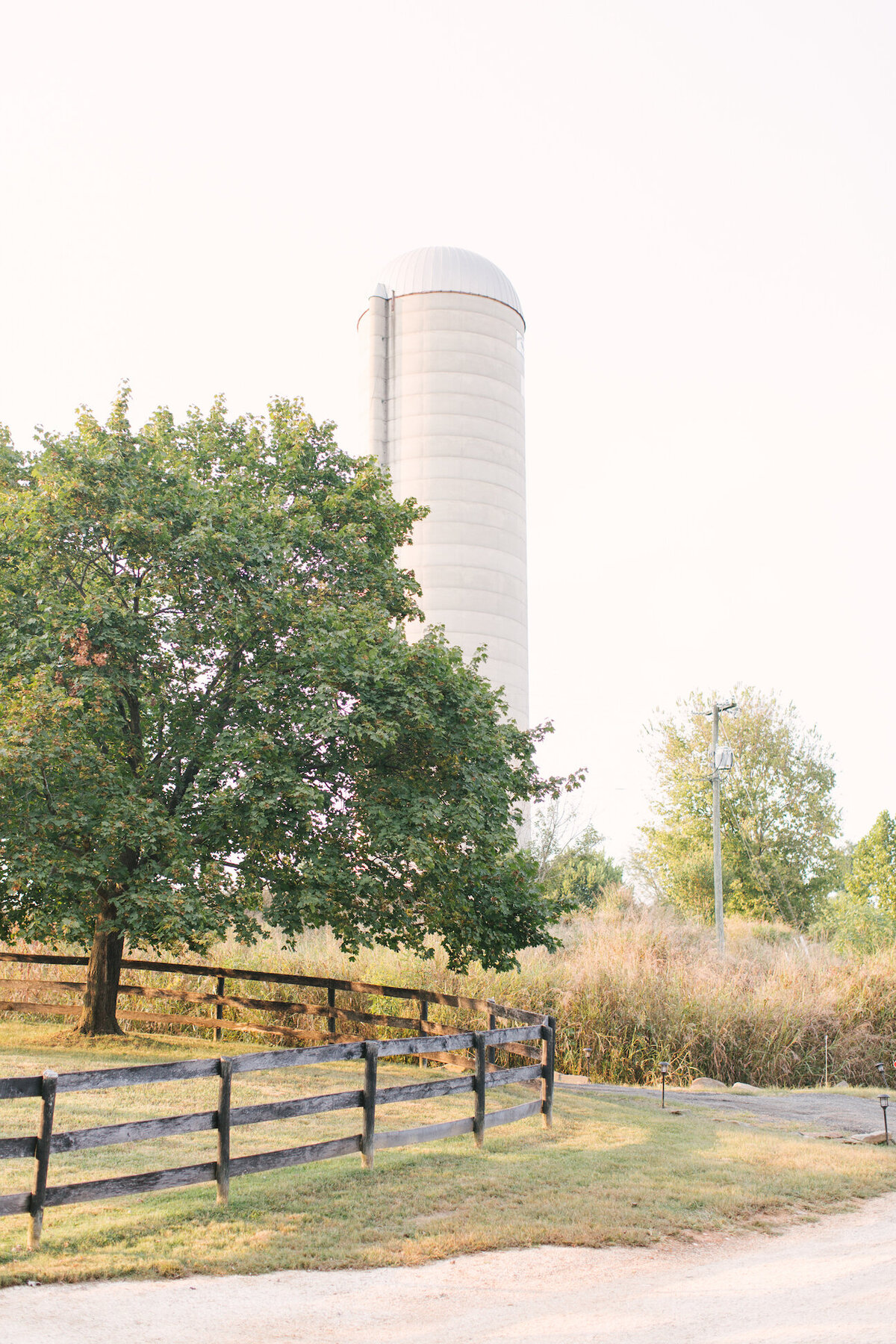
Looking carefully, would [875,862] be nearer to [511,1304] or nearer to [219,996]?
[219,996]

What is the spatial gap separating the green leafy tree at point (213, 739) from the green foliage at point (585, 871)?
27.6 m

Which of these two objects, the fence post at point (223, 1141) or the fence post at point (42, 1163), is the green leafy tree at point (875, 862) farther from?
the fence post at point (42, 1163)

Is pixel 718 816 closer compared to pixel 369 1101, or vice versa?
pixel 369 1101

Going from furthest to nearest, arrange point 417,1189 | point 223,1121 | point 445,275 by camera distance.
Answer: point 445,275 < point 417,1189 < point 223,1121

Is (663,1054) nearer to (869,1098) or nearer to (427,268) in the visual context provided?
(869,1098)

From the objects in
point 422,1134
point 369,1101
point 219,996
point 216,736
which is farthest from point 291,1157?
point 219,996

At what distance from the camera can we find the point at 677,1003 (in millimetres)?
20250

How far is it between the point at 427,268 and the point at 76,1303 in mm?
58153

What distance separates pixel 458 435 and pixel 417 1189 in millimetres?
49458

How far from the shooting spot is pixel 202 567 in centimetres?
1630

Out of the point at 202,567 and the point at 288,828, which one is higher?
the point at 202,567

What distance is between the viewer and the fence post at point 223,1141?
8586 mm

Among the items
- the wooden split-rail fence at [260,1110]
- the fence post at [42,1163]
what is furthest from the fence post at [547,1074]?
the fence post at [42,1163]

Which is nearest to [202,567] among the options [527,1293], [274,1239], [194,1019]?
[194,1019]
